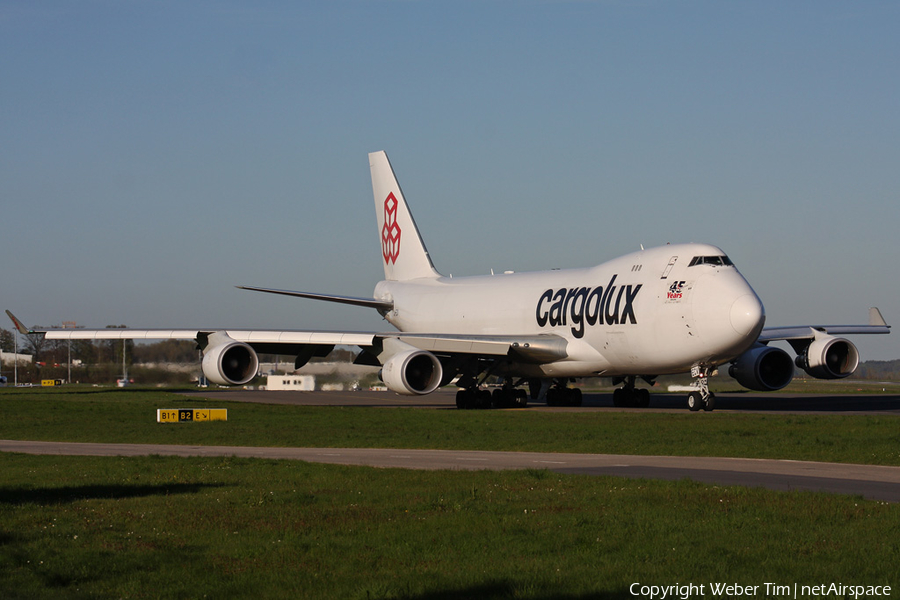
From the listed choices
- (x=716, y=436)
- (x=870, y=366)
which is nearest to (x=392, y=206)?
(x=716, y=436)

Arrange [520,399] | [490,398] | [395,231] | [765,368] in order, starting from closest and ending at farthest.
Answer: [765,368] < [490,398] < [520,399] < [395,231]

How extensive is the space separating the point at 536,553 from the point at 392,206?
43.0 meters

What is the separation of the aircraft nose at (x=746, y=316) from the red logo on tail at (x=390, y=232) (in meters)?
23.9

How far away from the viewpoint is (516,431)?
26.6 m

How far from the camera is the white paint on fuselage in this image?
102 feet

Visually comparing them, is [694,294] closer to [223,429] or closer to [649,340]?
[649,340]

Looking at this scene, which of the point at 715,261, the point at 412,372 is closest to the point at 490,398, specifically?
the point at 412,372

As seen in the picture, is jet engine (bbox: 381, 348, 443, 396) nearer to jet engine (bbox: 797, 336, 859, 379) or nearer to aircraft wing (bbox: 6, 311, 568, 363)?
aircraft wing (bbox: 6, 311, 568, 363)

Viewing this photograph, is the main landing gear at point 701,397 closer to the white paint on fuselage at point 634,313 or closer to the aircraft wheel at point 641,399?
the white paint on fuselage at point 634,313

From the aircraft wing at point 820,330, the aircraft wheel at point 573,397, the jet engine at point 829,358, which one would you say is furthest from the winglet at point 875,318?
the aircraft wheel at point 573,397

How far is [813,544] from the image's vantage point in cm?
976

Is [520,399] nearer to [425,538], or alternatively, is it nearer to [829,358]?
[829,358]

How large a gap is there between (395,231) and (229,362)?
55.9 ft

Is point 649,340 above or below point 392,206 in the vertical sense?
below
